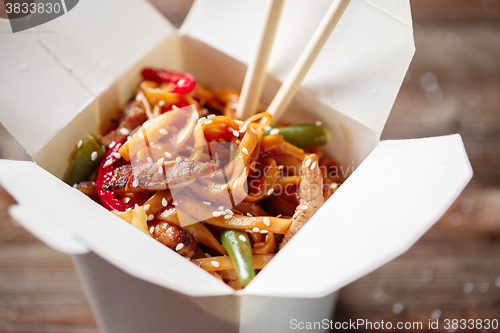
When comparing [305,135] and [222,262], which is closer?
[222,262]

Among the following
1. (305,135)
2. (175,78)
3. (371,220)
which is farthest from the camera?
(175,78)

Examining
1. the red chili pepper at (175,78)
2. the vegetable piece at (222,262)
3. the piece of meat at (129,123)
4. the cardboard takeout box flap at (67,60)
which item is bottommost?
the vegetable piece at (222,262)

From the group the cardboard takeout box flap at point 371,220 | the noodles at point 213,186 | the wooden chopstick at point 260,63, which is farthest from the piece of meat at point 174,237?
the wooden chopstick at point 260,63

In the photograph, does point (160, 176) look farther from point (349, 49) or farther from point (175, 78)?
point (349, 49)

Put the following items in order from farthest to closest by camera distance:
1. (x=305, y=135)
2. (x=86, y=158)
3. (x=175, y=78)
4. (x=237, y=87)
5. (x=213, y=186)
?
(x=237, y=87), (x=175, y=78), (x=305, y=135), (x=86, y=158), (x=213, y=186)

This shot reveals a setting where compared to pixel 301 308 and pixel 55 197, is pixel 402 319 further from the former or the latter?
pixel 55 197

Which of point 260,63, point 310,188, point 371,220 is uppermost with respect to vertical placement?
point 260,63

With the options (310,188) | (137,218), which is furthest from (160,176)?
(310,188)

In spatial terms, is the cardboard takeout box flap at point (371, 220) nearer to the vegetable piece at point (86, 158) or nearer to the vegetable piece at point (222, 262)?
the vegetable piece at point (222, 262)
